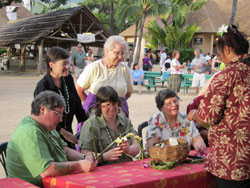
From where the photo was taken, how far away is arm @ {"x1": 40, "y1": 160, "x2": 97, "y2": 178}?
98.2 inches

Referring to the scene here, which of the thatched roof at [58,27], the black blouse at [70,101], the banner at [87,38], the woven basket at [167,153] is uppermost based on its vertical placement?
the thatched roof at [58,27]

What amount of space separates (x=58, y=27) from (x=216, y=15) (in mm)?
Result: 24114

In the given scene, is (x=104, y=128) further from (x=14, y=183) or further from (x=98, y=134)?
(x=14, y=183)

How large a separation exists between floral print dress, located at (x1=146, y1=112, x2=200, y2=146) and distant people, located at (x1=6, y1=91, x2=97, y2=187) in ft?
3.63

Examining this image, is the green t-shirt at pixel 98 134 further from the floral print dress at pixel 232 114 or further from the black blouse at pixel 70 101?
the floral print dress at pixel 232 114

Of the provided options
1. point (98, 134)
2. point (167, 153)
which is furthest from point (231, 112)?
point (98, 134)

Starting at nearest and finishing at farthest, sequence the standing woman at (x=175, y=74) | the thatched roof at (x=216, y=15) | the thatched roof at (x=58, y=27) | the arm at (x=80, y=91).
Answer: the arm at (x=80, y=91) < the standing woman at (x=175, y=74) < the thatched roof at (x=58, y=27) < the thatched roof at (x=216, y=15)

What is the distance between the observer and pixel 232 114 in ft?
7.73

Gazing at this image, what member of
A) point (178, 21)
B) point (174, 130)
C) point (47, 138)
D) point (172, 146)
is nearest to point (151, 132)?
point (174, 130)

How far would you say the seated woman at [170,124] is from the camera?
3.72m

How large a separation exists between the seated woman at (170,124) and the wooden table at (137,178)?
2.59 ft

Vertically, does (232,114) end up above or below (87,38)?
below

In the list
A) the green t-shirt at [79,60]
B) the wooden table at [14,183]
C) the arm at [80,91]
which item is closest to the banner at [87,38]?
the green t-shirt at [79,60]

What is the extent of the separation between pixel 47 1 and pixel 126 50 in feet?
115
